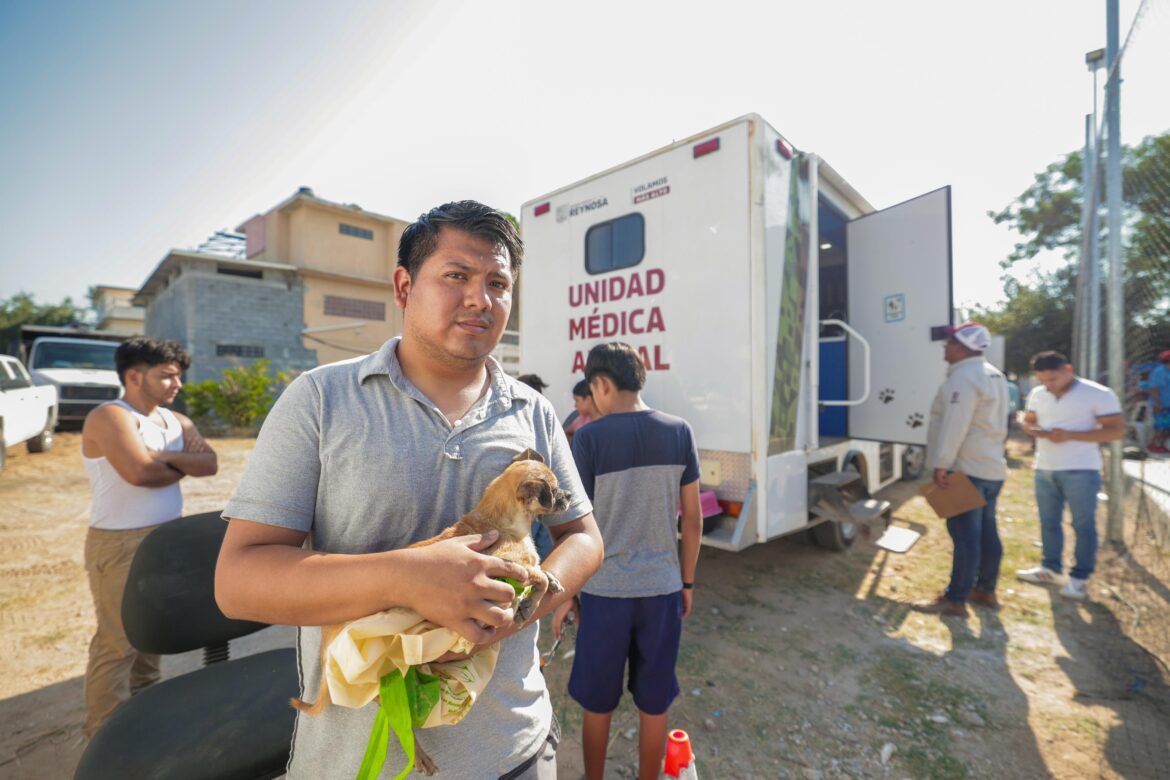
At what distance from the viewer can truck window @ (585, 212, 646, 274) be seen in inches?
159

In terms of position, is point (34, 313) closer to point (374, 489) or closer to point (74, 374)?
point (74, 374)

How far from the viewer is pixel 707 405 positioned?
365 centimetres

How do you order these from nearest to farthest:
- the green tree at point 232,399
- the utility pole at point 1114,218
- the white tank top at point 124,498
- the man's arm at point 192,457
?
the white tank top at point 124,498, the man's arm at point 192,457, the utility pole at point 1114,218, the green tree at point 232,399

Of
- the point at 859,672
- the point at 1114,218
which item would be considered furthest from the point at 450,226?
the point at 1114,218

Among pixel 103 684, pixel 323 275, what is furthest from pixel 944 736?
pixel 323 275

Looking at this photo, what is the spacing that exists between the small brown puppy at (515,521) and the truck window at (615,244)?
3.24 m

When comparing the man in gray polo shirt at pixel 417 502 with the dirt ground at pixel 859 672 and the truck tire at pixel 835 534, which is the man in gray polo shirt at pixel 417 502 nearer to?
the dirt ground at pixel 859 672

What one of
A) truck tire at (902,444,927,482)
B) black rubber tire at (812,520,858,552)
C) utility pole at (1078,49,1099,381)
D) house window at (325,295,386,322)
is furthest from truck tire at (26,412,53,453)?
utility pole at (1078,49,1099,381)

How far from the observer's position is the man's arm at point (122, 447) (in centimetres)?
243

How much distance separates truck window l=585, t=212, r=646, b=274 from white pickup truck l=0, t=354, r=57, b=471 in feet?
30.9

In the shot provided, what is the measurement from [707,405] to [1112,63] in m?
5.68

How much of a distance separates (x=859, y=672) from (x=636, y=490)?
2146mm

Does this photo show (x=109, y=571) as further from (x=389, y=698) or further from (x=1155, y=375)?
(x=1155, y=375)

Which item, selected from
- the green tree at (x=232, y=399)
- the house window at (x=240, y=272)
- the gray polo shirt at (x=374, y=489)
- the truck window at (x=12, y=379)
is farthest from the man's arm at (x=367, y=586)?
the house window at (x=240, y=272)
